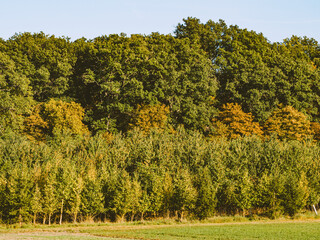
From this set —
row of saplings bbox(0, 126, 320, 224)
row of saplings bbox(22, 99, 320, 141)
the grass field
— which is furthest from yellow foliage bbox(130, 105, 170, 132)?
the grass field

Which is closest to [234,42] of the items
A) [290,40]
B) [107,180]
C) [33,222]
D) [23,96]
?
[290,40]

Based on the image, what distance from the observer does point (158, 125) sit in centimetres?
7775

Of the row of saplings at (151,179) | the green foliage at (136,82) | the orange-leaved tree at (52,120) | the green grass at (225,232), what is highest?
the green foliage at (136,82)

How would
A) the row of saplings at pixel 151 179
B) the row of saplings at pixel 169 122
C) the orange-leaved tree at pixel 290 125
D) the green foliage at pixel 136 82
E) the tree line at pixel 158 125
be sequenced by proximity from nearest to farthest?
the row of saplings at pixel 151 179, the tree line at pixel 158 125, the row of saplings at pixel 169 122, the green foliage at pixel 136 82, the orange-leaved tree at pixel 290 125

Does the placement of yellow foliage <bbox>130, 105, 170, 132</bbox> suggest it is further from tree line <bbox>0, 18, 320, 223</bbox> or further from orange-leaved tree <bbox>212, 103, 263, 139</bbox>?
orange-leaved tree <bbox>212, 103, 263, 139</bbox>

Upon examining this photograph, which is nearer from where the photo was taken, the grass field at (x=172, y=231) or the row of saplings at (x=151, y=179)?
the grass field at (x=172, y=231)

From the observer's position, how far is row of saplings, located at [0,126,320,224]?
49812 millimetres

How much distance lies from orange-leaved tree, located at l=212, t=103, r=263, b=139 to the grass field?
33.2m

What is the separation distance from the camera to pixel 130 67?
8519 cm

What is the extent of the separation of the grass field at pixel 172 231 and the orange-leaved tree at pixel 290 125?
35668mm

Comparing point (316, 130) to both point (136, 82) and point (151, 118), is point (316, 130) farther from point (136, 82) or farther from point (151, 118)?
point (136, 82)

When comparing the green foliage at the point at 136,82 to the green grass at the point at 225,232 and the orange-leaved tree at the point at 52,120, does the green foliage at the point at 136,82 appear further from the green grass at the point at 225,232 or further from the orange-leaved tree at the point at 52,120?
the green grass at the point at 225,232

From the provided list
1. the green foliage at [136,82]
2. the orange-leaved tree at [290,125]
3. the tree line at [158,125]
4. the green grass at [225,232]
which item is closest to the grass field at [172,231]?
the green grass at [225,232]

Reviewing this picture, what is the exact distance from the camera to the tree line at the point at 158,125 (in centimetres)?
5209
